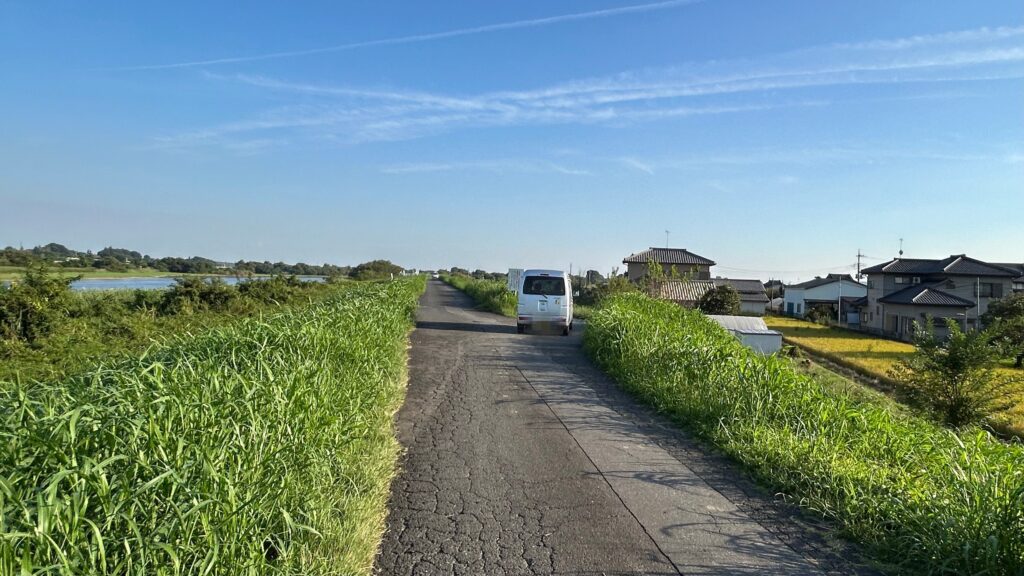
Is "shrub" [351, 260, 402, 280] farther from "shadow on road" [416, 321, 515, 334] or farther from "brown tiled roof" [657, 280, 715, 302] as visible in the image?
"shadow on road" [416, 321, 515, 334]

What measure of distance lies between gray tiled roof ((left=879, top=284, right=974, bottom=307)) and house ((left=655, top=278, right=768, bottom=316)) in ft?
37.0

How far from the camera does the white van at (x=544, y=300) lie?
14680 millimetres

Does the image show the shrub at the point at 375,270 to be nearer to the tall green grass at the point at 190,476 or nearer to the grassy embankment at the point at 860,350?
the grassy embankment at the point at 860,350

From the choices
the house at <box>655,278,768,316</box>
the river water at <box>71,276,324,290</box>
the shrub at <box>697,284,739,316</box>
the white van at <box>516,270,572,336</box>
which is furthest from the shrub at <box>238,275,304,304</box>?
the shrub at <box>697,284,739,316</box>

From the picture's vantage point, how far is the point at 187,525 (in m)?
2.39

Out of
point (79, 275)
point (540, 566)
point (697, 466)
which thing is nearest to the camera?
point (540, 566)

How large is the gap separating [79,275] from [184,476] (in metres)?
9.79

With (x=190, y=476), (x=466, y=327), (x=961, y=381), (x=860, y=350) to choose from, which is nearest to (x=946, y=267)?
(x=860, y=350)

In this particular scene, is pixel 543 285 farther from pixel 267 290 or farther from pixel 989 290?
pixel 989 290

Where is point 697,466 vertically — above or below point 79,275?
below

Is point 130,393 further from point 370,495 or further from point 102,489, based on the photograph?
point 370,495

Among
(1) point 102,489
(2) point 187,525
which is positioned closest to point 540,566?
(2) point 187,525

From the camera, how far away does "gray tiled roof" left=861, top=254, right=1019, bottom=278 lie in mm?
43594

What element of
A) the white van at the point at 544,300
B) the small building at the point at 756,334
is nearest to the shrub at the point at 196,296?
the white van at the point at 544,300
